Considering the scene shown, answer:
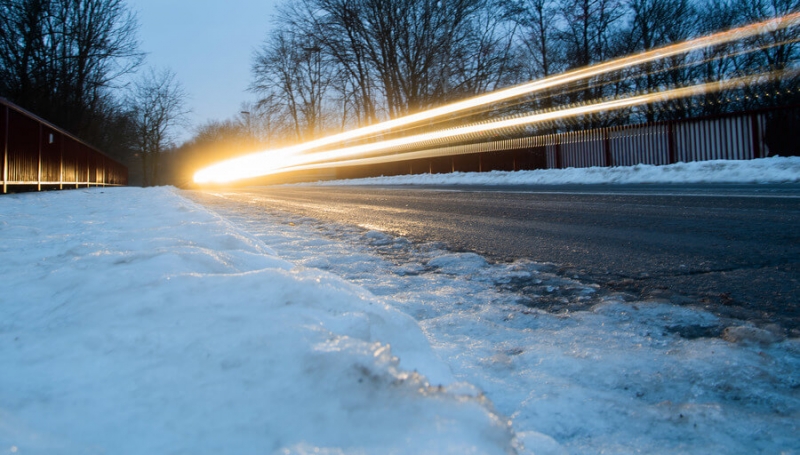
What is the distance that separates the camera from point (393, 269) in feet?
13.2

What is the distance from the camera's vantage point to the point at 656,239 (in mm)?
4664

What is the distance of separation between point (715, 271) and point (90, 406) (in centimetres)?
362

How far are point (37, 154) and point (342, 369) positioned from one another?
46.0 ft

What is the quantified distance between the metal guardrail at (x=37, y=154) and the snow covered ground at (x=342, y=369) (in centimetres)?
943

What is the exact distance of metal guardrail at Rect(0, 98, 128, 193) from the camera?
34.1 feet

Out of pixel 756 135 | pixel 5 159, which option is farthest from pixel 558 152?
pixel 5 159

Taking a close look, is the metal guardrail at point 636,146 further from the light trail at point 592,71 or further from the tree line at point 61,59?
the tree line at point 61,59

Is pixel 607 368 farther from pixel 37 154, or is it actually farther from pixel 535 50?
pixel 535 50

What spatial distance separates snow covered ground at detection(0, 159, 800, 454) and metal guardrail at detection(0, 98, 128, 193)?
9.43 meters

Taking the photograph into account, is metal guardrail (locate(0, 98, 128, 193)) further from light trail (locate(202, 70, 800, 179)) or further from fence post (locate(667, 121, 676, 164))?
fence post (locate(667, 121, 676, 164))

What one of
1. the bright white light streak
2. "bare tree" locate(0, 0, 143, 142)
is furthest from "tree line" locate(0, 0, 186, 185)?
the bright white light streak

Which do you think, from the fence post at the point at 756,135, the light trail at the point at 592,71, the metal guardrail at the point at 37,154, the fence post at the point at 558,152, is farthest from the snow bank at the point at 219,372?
the light trail at the point at 592,71

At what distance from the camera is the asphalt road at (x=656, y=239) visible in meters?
2.99

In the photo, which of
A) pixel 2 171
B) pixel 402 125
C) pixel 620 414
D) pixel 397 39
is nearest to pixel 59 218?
pixel 2 171
